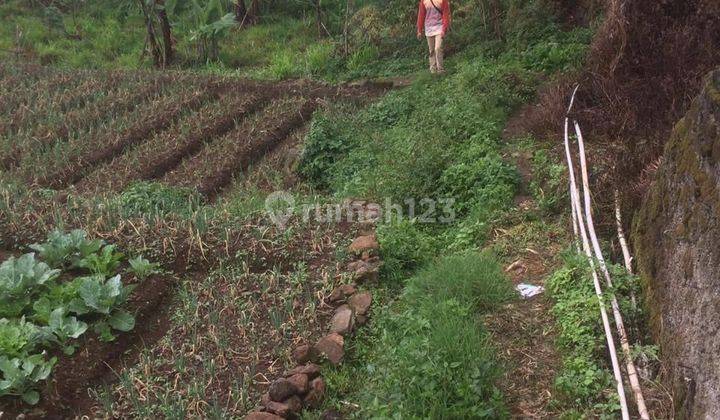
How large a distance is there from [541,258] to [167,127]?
6.72 m

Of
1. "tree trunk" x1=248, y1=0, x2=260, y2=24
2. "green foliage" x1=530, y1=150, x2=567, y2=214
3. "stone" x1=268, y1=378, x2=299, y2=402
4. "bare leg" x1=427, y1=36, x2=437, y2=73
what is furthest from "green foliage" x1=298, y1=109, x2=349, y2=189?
"tree trunk" x1=248, y1=0, x2=260, y2=24

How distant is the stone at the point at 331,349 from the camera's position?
426 cm

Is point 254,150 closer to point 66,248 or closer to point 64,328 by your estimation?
point 66,248

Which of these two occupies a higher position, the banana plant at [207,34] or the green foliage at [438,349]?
the banana plant at [207,34]

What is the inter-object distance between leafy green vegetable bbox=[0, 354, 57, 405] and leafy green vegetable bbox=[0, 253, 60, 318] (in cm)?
82

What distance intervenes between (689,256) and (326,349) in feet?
7.03

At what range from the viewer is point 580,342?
149 inches

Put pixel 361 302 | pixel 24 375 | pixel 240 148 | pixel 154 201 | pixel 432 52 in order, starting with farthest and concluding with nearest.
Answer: pixel 432 52, pixel 240 148, pixel 154 201, pixel 361 302, pixel 24 375

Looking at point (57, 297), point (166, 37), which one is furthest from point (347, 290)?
point (166, 37)

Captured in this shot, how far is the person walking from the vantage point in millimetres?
9867

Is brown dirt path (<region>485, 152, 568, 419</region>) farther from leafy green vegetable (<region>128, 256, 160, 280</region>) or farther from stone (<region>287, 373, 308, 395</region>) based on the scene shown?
leafy green vegetable (<region>128, 256, 160, 280</region>)

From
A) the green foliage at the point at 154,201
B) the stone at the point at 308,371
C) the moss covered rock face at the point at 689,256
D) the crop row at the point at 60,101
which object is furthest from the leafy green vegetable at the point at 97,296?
the crop row at the point at 60,101

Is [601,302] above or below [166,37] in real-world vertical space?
below

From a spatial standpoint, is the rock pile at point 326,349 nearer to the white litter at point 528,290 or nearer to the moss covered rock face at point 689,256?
the white litter at point 528,290
